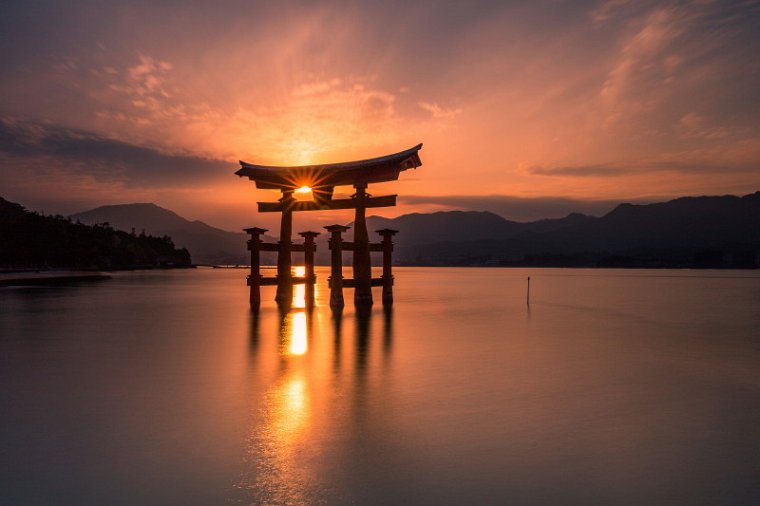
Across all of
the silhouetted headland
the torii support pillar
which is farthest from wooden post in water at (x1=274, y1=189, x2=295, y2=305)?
the silhouetted headland

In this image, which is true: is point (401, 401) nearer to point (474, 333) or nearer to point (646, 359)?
point (646, 359)

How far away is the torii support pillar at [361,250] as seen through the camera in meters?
24.4

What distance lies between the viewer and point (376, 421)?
316 inches

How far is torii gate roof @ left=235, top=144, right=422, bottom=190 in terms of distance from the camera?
23.4m

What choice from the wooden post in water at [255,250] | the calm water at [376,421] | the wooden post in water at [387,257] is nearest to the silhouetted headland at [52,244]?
the wooden post in water at [255,250]

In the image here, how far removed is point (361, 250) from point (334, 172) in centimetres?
383

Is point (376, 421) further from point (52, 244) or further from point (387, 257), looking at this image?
point (52, 244)

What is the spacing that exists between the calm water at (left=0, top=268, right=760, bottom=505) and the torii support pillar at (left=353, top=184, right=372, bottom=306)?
26.8 feet

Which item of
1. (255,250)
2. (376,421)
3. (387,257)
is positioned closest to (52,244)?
(255,250)

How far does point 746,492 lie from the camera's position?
5496 millimetres

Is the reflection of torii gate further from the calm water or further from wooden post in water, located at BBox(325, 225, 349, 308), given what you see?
the calm water

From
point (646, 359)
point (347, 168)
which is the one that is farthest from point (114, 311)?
point (646, 359)

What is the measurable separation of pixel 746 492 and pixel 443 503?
3.19m

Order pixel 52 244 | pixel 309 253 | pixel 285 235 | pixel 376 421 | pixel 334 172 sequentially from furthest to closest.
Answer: pixel 52 244, pixel 309 253, pixel 285 235, pixel 334 172, pixel 376 421
